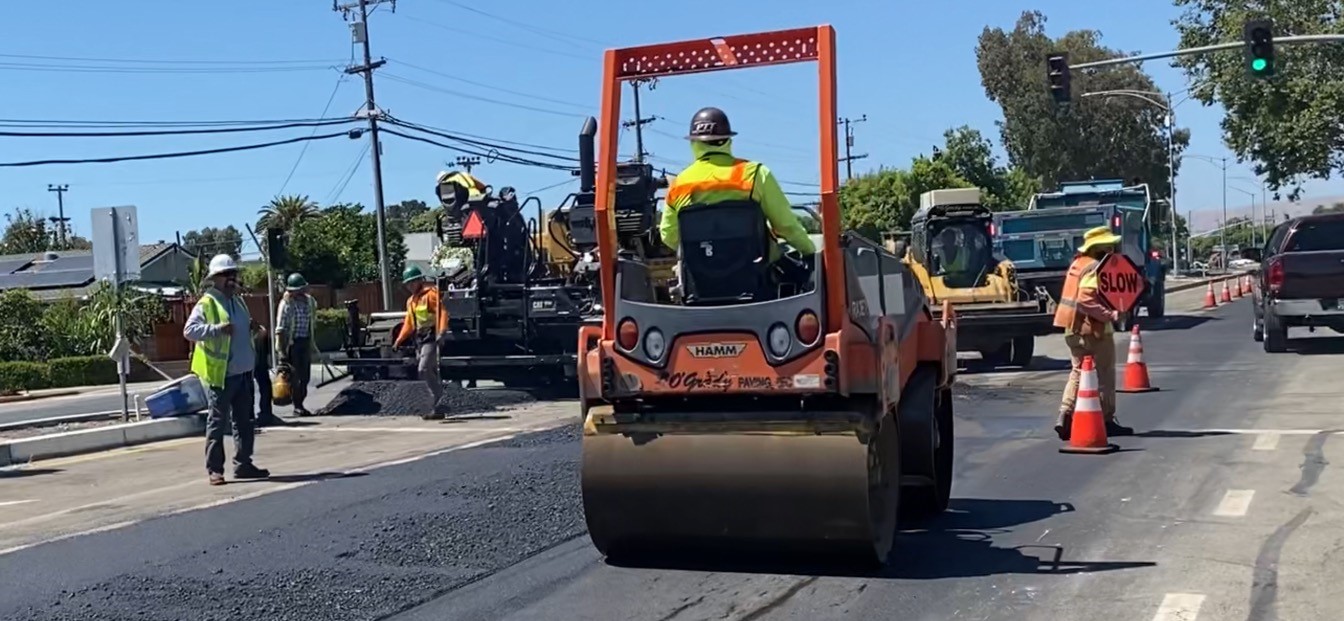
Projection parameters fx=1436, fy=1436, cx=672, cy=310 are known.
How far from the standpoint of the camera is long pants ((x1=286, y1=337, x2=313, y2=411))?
16.6 meters

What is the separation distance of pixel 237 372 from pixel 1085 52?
5890 cm

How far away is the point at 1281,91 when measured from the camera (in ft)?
134

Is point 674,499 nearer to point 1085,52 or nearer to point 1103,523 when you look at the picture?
point 1103,523

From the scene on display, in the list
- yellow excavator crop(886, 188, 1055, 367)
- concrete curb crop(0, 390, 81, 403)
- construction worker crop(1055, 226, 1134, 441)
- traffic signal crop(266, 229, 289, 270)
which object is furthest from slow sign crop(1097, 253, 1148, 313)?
concrete curb crop(0, 390, 81, 403)

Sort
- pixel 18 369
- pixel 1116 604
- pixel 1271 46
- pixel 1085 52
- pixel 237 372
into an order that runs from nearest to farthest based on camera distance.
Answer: pixel 1116 604
pixel 237 372
pixel 1271 46
pixel 18 369
pixel 1085 52

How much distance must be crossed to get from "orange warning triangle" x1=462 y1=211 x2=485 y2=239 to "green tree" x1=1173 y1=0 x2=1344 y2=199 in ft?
92.7

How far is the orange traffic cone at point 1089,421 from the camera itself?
431 inches

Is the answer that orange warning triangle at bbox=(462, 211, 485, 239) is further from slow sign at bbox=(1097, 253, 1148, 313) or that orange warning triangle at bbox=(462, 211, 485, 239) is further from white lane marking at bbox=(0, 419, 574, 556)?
slow sign at bbox=(1097, 253, 1148, 313)

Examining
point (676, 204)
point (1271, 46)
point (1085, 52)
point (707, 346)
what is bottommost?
point (707, 346)

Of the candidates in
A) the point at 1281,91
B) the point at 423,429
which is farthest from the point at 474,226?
the point at 1281,91

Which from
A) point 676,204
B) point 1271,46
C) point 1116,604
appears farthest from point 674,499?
point 1271,46

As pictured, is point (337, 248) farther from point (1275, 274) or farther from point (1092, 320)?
point (1092, 320)

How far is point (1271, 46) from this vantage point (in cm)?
2516

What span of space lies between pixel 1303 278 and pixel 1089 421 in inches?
386
